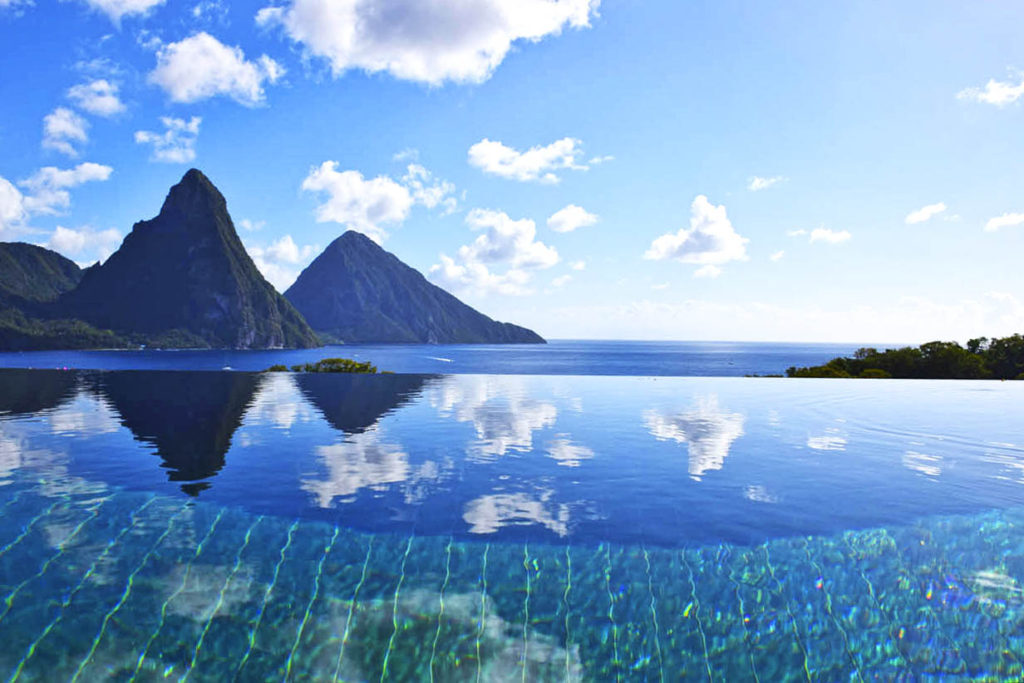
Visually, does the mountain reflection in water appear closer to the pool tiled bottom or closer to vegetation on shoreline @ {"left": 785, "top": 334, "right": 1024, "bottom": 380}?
the pool tiled bottom

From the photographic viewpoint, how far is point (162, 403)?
20484 millimetres

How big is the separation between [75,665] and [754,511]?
887 centimetres

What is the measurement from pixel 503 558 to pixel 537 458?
5.18 metres

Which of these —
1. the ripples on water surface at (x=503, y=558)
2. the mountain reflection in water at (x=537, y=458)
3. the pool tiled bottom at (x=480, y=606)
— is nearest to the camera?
the pool tiled bottom at (x=480, y=606)

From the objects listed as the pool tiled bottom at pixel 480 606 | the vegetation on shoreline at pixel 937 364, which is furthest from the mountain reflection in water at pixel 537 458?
the vegetation on shoreline at pixel 937 364

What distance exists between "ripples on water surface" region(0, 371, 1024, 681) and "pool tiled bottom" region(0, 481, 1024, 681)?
0.03m

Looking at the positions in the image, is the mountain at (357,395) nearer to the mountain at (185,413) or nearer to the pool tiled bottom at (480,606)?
the mountain at (185,413)

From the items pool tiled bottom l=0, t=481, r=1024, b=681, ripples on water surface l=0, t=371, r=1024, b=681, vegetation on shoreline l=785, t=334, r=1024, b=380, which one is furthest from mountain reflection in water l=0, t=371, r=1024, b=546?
vegetation on shoreline l=785, t=334, r=1024, b=380

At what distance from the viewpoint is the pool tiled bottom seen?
5262mm

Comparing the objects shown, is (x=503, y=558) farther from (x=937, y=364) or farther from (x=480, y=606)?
(x=937, y=364)

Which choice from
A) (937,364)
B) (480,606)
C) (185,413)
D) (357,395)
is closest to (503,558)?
(480,606)

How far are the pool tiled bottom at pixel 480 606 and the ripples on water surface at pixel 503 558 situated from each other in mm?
27

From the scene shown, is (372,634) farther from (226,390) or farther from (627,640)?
(226,390)

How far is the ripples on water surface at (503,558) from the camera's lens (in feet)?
17.6
